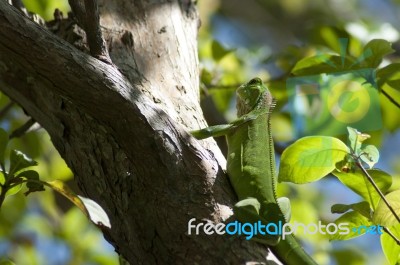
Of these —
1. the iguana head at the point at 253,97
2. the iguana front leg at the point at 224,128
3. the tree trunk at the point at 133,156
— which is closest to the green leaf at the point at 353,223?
the tree trunk at the point at 133,156

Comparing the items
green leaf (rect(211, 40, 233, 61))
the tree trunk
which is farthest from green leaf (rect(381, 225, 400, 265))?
green leaf (rect(211, 40, 233, 61))

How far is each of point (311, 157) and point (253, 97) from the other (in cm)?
98

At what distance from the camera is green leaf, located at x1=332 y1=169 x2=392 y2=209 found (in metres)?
2.47

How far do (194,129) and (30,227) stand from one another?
2238 mm

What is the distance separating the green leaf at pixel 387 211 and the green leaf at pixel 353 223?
9 cm

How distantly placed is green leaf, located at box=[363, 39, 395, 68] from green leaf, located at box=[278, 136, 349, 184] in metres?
0.61

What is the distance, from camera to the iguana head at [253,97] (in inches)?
130

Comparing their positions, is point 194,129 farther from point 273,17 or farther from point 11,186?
point 273,17

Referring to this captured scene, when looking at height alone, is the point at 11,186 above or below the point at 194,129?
below

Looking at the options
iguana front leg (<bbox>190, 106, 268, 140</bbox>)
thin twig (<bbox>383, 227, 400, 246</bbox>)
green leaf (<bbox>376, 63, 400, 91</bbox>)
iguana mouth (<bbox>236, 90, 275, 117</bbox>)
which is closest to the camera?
thin twig (<bbox>383, 227, 400, 246</bbox>)

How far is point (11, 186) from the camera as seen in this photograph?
2369 mm

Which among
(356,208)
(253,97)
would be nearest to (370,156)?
(356,208)

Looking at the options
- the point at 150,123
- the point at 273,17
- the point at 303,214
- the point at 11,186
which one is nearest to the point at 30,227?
the point at 303,214

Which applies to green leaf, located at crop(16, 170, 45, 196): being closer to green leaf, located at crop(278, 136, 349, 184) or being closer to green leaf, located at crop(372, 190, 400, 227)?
green leaf, located at crop(278, 136, 349, 184)
